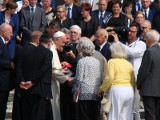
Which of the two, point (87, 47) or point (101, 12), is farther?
point (101, 12)

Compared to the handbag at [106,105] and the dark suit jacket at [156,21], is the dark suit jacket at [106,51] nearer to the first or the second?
the handbag at [106,105]

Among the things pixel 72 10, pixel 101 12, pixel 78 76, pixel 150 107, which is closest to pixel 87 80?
pixel 78 76

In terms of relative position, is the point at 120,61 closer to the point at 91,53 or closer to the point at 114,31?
the point at 91,53

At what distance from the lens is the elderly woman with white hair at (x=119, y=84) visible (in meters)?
11.3

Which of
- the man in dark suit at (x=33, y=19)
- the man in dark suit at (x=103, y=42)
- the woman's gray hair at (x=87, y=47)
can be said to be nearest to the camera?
the woman's gray hair at (x=87, y=47)

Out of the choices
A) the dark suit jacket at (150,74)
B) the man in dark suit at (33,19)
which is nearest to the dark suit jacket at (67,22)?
the man in dark suit at (33,19)

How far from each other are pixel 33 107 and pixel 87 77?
111cm

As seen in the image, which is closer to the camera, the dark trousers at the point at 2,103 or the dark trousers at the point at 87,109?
the dark trousers at the point at 87,109

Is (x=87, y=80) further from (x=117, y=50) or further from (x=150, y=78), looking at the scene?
(x=150, y=78)

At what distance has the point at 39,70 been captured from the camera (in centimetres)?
1109

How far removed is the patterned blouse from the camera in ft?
37.6

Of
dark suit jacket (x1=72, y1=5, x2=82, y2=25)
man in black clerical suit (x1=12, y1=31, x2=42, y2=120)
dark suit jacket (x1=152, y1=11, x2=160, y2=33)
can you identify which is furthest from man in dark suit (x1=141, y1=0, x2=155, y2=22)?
man in black clerical suit (x1=12, y1=31, x2=42, y2=120)

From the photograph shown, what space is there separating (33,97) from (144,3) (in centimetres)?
544

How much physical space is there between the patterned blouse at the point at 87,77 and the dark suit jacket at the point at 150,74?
80cm
